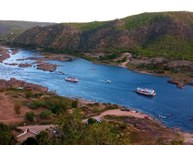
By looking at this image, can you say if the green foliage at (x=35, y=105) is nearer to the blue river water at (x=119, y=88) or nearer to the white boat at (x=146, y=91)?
the blue river water at (x=119, y=88)

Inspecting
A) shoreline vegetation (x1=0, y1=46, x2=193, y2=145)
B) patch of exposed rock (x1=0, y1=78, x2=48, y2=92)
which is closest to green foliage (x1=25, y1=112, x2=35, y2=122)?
shoreline vegetation (x1=0, y1=46, x2=193, y2=145)

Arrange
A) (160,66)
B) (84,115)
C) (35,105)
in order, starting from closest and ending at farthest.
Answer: (84,115) < (35,105) < (160,66)

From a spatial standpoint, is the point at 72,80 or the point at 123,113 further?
the point at 72,80

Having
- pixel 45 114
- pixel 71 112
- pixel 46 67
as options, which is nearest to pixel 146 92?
pixel 71 112

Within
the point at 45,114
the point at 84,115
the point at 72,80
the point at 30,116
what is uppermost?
the point at 30,116

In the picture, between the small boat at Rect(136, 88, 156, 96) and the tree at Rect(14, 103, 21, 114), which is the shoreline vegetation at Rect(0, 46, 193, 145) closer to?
the tree at Rect(14, 103, 21, 114)

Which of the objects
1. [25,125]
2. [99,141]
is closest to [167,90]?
[25,125]

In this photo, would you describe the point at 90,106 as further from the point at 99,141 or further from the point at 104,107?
the point at 99,141

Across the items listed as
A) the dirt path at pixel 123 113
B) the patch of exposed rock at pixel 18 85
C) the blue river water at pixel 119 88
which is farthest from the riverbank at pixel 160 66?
the patch of exposed rock at pixel 18 85

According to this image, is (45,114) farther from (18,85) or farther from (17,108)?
(18,85)

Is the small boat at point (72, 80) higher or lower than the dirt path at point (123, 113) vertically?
lower
